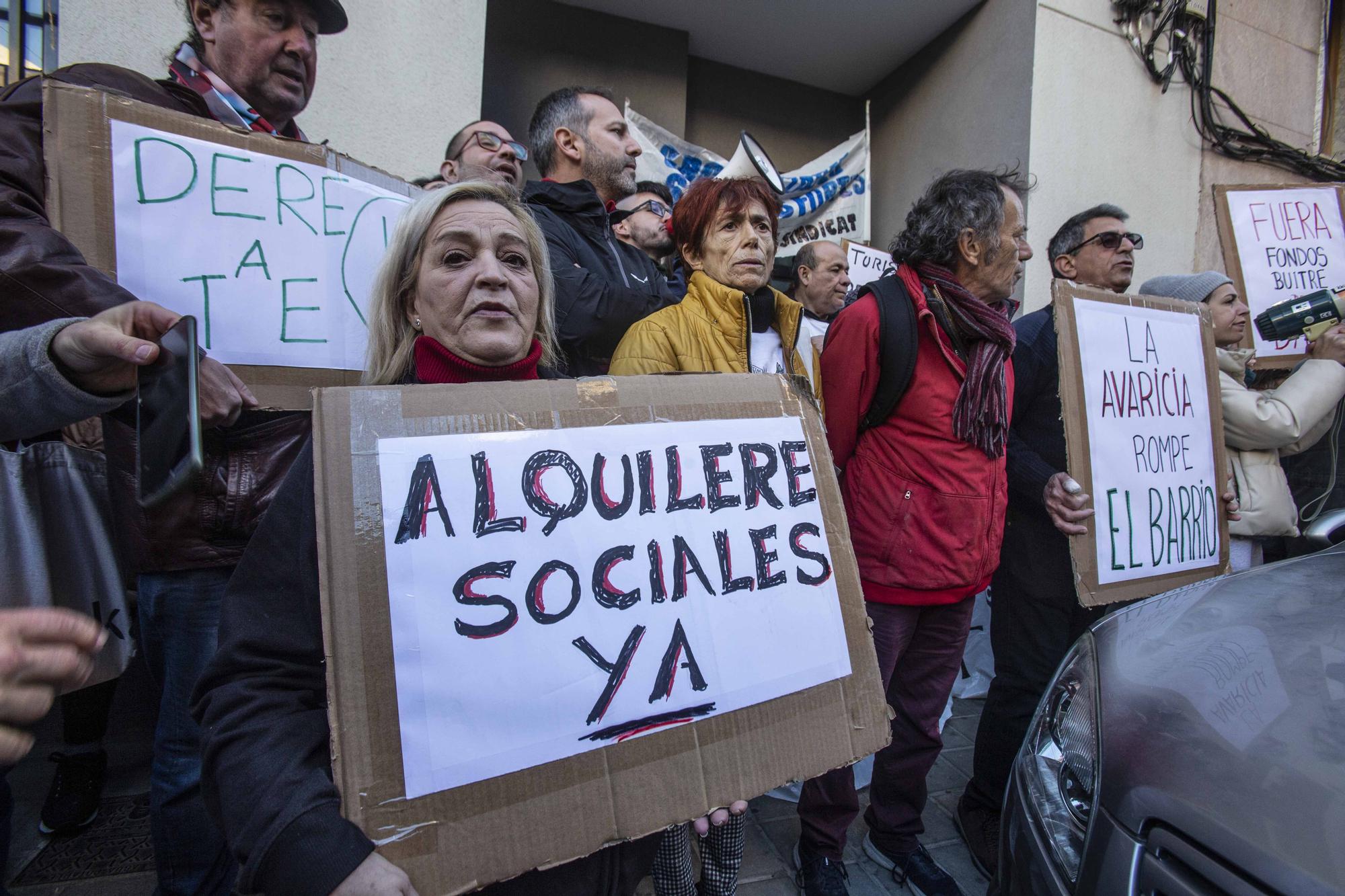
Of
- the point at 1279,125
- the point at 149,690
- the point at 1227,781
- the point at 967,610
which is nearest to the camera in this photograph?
the point at 1227,781

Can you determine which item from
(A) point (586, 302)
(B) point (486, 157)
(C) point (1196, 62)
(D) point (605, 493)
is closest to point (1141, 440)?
(A) point (586, 302)

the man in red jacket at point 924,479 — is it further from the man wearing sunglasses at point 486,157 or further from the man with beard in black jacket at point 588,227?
the man wearing sunglasses at point 486,157

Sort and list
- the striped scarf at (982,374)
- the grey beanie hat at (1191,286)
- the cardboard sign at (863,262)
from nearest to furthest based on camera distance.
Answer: the striped scarf at (982,374) → the grey beanie hat at (1191,286) → the cardboard sign at (863,262)

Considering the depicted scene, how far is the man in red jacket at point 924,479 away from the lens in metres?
1.79

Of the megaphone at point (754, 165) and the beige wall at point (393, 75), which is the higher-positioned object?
the beige wall at point (393, 75)

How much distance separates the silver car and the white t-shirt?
1.04 metres

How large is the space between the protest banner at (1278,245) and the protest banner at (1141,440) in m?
1.54

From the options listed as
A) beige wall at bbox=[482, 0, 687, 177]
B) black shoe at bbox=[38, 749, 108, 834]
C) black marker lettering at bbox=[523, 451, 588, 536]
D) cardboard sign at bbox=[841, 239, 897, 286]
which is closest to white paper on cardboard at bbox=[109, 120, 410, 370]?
black marker lettering at bbox=[523, 451, 588, 536]

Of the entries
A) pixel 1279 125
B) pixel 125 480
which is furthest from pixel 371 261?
pixel 1279 125

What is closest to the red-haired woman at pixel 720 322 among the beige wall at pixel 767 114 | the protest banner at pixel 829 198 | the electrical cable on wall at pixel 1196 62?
the protest banner at pixel 829 198

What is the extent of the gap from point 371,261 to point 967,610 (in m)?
1.87

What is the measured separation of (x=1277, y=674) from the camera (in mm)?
1133

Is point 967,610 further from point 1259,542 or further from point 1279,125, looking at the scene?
point 1279,125

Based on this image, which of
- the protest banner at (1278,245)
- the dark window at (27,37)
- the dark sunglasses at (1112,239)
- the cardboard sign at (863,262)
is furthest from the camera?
the cardboard sign at (863,262)
